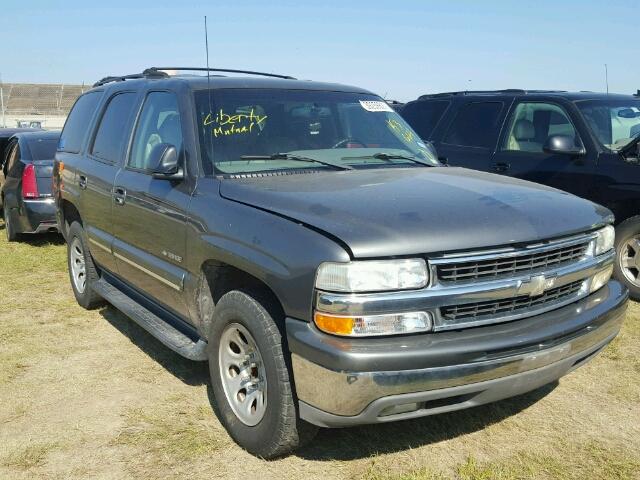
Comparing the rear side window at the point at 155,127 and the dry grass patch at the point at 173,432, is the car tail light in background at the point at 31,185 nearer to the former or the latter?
the rear side window at the point at 155,127

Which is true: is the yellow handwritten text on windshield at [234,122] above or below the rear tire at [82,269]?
above

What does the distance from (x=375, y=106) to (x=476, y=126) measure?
2682 millimetres

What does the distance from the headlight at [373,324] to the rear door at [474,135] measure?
421 centimetres

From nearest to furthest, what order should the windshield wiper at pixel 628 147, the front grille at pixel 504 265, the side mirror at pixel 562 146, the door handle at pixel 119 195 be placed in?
the front grille at pixel 504 265, the door handle at pixel 119 195, the windshield wiper at pixel 628 147, the side mirror at pixel 562 146

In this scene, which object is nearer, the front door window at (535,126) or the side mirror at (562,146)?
the side mirror at (562,146)

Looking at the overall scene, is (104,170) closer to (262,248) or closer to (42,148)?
(262,248)

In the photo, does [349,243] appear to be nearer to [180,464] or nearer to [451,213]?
[451,213]

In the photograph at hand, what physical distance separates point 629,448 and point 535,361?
0.94 metres

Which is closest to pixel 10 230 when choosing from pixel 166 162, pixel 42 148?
pixel 42 148

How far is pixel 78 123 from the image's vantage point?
19.4ft

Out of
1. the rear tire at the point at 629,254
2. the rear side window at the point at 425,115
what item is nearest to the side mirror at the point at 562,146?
the rear tire at the point at 629,254

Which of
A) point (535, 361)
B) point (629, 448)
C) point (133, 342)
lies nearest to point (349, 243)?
point (535, 361)

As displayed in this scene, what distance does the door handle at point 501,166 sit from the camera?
6.56 m

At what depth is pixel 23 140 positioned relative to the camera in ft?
29.4
